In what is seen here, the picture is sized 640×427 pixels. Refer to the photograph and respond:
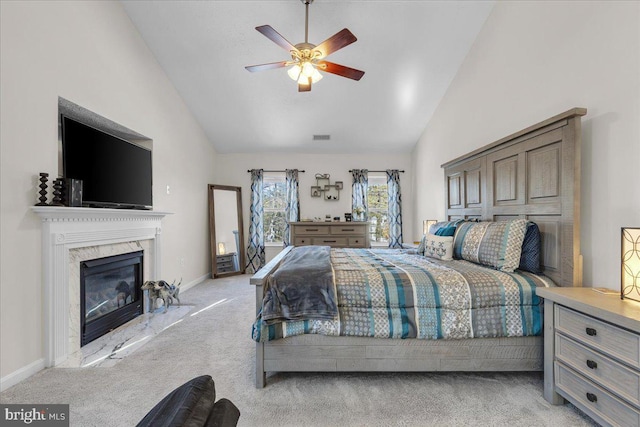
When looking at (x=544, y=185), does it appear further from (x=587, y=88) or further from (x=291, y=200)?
(x=291, y=200)

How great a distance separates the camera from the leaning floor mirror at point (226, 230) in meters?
5.60

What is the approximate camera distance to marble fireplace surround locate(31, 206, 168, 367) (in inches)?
88.5

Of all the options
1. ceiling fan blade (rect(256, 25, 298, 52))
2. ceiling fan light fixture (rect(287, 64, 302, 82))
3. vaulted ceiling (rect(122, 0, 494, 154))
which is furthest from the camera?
vaulted ceiling (rect(122, 0, 494, 154))

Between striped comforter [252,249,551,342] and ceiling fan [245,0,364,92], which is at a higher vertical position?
ceiling fan [245,0,364,92]

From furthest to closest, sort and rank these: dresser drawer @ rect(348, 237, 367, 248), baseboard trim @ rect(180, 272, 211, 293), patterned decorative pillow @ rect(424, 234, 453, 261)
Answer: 1. dresser drawer @ rect(348, 237, 367, 248)
2. baseboard trim @ rect(180, 272, 211, 293)
3. patterned decorative pillow @ rect(424, 234, 453, 261)

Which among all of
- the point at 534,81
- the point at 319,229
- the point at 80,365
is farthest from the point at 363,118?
the point at 80,365

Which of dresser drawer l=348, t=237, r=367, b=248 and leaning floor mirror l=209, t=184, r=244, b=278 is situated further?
dresser drawer l=348, t=237, r=367, b=248

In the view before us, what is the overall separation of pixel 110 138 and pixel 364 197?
4370mm

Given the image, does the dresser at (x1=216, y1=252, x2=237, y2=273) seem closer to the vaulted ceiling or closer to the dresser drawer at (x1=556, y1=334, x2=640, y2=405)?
the vaulted ceiling

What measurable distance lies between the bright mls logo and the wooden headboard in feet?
9.86

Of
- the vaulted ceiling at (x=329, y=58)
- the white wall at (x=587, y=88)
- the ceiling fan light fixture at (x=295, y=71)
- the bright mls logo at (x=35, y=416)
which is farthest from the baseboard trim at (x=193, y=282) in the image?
the white wall at (x=587, y=88)

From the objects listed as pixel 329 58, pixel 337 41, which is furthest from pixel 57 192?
pixel 329 58

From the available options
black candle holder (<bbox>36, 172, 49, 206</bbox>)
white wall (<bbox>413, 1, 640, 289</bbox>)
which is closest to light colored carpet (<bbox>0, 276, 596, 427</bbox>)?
white wall (<bbox>413, 1, 640, 289</bbox>)

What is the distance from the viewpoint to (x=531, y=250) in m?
2.30
